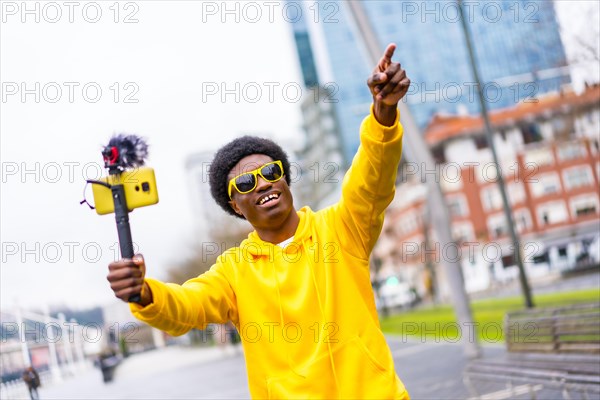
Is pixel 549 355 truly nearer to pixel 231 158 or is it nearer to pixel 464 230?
pixel 231 158

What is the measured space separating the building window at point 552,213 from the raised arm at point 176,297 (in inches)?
1286

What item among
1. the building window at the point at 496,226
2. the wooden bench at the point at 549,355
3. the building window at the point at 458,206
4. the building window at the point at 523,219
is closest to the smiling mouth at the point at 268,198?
the wooden bench at the point at 549,355

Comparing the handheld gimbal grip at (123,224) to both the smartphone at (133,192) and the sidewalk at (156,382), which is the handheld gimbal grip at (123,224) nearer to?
the smartphone at (133,192)

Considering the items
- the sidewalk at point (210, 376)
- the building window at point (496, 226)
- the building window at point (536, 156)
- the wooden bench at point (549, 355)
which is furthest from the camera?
the building window at point (496, 226)

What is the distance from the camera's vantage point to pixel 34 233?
16.7ft

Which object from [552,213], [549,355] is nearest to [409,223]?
[552,213]

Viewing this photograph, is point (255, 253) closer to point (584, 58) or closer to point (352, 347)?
point (352, 347)

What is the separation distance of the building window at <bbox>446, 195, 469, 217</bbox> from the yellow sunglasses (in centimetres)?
5480

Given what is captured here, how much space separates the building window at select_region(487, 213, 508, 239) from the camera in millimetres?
56281

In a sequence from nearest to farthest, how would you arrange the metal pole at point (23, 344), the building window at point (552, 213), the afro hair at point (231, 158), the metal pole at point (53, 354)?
1. the afro hair at point (231, 158)
2. the metal pole at point (23, 344)
3. the metal pole at point (53, 354)
4. the building window at point (552, 213)

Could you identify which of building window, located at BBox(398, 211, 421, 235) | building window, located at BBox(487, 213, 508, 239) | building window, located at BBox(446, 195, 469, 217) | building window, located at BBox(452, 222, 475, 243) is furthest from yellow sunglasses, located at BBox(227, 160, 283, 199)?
building window, located at BBox(398, 211, 421, 235)

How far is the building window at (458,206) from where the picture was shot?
188 ft

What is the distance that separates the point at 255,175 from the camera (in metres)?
3.25

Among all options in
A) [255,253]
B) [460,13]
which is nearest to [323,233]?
[255,253]
